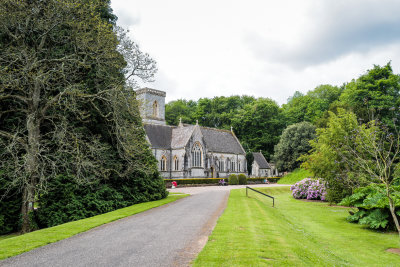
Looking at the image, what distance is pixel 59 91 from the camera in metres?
17.2

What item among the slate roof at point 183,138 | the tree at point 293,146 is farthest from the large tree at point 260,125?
the tree at point 293,146

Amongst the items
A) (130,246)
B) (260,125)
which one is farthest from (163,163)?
(130,246)

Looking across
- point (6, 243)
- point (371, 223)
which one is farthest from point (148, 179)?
point (371, 223)

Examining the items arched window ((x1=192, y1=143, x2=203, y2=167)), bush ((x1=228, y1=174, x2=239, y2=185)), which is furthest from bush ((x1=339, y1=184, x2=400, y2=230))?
arched window ((x1=192, y1=143, x2=203, y2=167))

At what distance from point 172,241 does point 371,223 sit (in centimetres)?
956

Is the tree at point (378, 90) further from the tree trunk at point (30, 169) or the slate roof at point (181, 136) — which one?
the tree trunk at point (30, 169)

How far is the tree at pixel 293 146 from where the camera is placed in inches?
2255

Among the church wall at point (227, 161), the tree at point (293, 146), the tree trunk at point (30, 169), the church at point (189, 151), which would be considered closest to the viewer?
the tree trunk at point (30, 169)

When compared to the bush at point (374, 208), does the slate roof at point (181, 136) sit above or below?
above

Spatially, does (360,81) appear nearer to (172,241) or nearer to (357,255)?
(357,255)

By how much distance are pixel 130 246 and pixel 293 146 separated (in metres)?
53.4

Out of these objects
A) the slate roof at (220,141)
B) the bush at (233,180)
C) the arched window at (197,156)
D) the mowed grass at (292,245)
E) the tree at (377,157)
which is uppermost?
the slate roof at (220,141)

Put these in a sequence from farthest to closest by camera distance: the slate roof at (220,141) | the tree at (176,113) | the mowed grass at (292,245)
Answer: the tree at (176,113)
the slate roof at (220,141)
the mowed grass at (292,245)

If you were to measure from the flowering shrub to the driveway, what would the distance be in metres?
17.5
